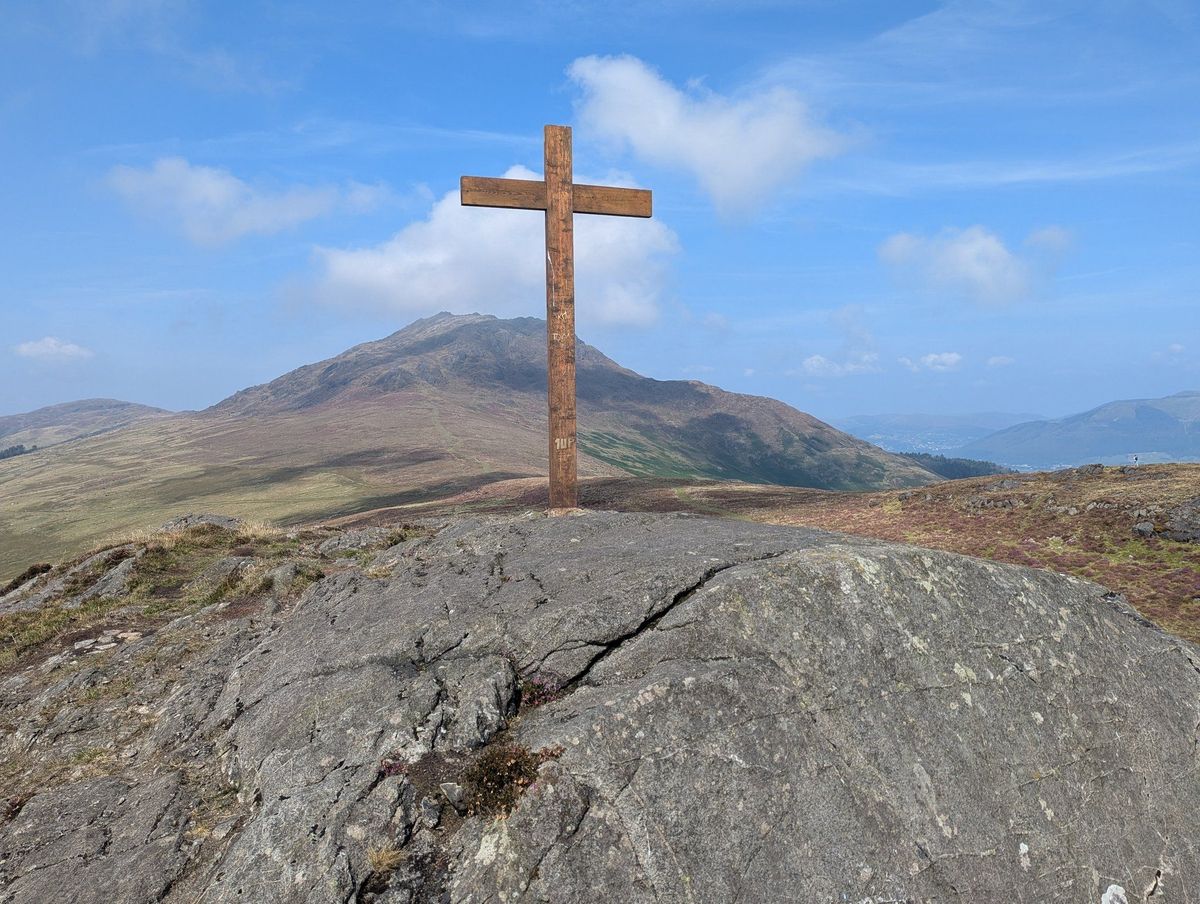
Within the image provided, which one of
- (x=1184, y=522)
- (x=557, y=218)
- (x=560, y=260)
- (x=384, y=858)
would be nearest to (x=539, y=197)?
(x=557, y=218)

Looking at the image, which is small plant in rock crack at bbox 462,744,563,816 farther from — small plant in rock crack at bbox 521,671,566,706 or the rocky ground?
the rocky ground

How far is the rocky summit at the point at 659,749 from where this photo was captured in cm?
595

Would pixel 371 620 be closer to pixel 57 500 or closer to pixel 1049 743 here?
pixel 1049 743

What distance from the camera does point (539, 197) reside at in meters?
14.4

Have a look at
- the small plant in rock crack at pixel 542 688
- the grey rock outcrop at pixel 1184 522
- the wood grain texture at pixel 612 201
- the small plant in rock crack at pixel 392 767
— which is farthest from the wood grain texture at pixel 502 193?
the grey rock outcrop at pixel 1184 522

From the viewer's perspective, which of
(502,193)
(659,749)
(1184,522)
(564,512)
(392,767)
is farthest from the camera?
(1184,522)

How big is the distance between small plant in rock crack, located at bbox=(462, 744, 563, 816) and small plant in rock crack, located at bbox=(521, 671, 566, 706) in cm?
98

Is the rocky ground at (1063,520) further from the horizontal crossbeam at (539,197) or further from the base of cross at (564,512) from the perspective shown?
the horizontal crossbeam at (539,197)

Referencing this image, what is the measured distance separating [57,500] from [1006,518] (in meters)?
161

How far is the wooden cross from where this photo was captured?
14.2 metres

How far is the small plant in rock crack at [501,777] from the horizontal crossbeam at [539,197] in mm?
11666

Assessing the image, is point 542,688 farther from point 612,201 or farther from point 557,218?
point 612,201

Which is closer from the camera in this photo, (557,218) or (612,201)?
(557,218)

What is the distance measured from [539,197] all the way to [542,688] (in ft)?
36.1
